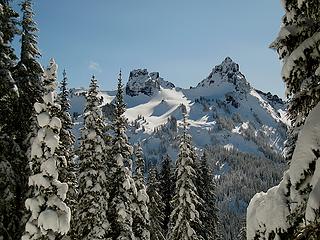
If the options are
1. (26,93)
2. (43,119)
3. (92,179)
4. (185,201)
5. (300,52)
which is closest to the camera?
(300,52)

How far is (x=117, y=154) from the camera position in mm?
27906

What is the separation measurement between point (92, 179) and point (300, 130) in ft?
70.1

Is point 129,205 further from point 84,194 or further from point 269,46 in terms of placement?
point 269,46

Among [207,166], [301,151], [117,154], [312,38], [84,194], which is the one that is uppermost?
[207,166]

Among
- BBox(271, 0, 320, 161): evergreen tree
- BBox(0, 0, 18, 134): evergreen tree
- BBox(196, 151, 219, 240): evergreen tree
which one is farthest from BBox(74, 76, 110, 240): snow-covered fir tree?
BBox(271, 0, 320, 161): evergreen tree

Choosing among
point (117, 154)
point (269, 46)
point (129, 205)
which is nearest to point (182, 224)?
point (129, 205)

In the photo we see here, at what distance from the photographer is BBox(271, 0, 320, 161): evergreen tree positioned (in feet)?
19.3

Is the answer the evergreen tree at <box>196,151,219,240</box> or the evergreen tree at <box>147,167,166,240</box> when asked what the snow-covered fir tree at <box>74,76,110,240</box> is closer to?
the evergreen tree at <box>147,167,166,240</box>

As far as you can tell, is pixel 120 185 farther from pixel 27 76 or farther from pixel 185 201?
pixel 27 76

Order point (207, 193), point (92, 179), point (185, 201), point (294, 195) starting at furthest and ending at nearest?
point (207, 193), point (185, 201), point (92, 179), point (294, 195)

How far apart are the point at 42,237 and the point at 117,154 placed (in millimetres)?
12586

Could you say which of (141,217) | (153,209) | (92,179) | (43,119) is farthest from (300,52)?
(153,209)

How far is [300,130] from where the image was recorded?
5570mm

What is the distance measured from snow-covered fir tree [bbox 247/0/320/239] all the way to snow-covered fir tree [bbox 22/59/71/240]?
11.0 m
